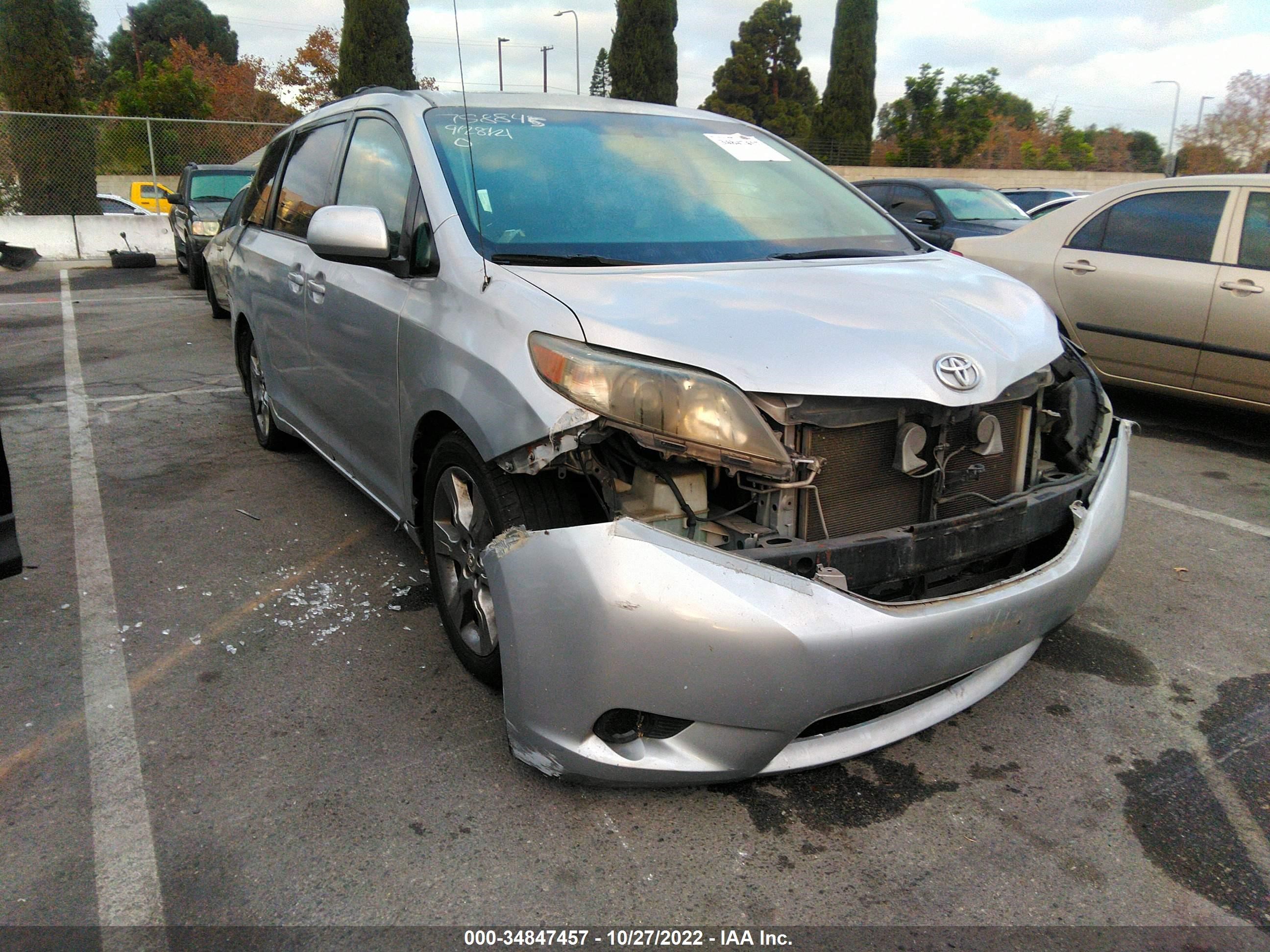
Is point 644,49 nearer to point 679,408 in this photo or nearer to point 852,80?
point 852,80

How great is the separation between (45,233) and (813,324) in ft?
63.9

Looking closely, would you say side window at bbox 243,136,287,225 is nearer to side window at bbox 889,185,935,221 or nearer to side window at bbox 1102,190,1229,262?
side window at bbox 1102,190,1229,262

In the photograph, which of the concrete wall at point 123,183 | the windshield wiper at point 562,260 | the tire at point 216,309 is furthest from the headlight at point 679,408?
the concrete wall at point 123,183

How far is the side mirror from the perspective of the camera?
2949 millimetres

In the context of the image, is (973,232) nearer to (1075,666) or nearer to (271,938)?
(1075,666)

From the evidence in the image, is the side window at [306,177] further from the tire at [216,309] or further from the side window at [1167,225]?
the tire at [216,309]

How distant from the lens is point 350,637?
131 inches

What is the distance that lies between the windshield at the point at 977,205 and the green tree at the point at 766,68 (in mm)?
49679

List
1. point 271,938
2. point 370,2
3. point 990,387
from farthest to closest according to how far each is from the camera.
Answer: point 370,2 → point 990,387 → point 271,938

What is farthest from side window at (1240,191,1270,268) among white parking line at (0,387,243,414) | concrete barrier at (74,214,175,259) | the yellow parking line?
concrete barrier at (74,214,175,259)

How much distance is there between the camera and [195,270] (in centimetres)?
1314

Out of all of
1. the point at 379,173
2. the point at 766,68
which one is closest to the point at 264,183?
the point at 379,173

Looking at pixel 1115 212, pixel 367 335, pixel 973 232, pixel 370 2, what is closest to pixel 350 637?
pixel 367 335

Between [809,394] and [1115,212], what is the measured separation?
16.0 ft
